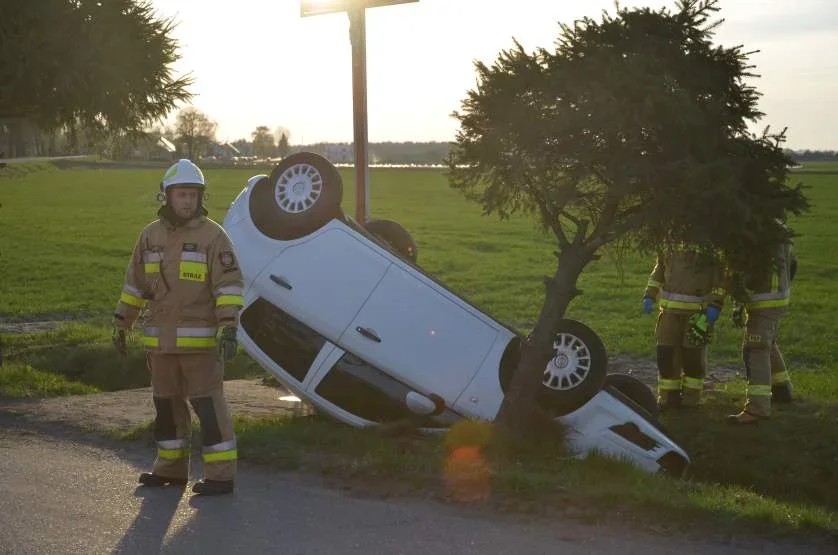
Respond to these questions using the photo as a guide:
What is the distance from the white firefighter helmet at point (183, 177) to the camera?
659 cm

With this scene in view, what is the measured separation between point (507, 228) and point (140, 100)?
1091 inches

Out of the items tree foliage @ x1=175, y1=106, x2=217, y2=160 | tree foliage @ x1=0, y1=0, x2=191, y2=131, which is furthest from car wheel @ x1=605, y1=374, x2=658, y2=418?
tree foliage @ x1=175, y1=106, x2=217, y2=160

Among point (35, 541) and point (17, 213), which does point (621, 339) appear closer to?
point (35, 541)

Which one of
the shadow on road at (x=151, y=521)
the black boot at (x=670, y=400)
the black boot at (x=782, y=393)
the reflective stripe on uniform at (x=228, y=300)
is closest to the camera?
the shadow on road at (x=151, y=521)

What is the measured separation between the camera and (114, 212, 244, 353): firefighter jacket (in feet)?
21.6

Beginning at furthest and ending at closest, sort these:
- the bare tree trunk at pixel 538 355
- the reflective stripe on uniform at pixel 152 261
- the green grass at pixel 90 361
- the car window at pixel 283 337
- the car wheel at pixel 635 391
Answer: the green grass at pixel 90 361 < the car wheel at pixel 635 391 < the car window at pixel 283 337 < the bare tree trunk at pixel 538 355 < the reflective stripe on uniform at pixel 152 261

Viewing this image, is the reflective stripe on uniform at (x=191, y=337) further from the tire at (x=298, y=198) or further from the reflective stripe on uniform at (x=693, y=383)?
the reflective stripe on uniform at (x=693, y=383)

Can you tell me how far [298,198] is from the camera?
852 cm

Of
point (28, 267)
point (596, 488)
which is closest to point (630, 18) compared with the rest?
point (596, 488)

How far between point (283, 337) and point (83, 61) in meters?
4.02

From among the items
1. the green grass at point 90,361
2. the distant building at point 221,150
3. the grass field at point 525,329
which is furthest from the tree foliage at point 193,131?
the green grass at point 90,361

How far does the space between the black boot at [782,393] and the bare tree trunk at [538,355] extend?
11.7ft

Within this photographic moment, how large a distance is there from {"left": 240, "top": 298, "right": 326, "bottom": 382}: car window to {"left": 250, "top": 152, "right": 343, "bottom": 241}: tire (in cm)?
57

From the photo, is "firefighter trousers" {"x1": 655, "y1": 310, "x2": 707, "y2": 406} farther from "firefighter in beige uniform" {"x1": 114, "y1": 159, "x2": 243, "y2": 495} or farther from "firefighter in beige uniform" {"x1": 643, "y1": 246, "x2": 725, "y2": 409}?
"firefighter in beige uniform" {"x1": 114, "y1": 159, "x2": 243, "y2": 495}
